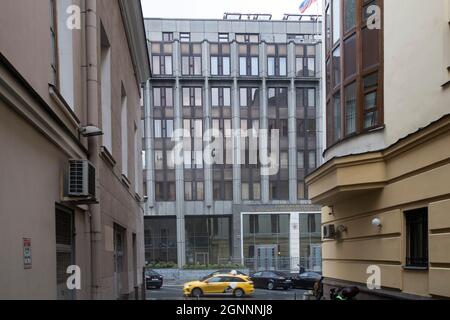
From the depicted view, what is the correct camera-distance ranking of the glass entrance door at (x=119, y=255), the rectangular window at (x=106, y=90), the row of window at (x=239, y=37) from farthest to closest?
the row of window at (x=239, y=37) < the glass entrance door at (x=119, y=255) < the rectangular window at (x=106, y=90)

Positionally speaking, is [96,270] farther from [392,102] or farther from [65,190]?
[392,102]

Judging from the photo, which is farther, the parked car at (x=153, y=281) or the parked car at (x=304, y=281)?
the parked car at (x=153, y=281)

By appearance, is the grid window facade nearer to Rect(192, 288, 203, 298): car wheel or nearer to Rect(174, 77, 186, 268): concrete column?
Rect(174, 77, 186, 268): concrete column

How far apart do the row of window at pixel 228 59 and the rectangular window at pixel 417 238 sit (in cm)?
3885

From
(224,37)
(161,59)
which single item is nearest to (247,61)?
(224,37)

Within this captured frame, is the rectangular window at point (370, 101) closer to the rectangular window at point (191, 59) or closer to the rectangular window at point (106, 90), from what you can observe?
the rectangular window at point (106, 90)

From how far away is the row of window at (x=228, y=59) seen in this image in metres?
46.4

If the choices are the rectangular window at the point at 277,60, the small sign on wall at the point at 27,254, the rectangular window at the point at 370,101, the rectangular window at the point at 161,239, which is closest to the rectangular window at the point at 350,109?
the rectangular window at the point at 370,101

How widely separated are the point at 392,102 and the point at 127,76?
7.51m

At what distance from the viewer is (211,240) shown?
1857 inches

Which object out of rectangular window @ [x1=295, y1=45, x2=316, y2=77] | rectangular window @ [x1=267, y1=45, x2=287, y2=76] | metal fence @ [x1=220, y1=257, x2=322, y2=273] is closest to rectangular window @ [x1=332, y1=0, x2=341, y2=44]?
metal fence @ [x1=220, y1=257, x2=322, y2=273]

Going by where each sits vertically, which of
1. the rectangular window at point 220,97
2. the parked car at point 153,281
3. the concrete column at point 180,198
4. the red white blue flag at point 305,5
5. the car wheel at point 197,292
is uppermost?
the red white blue flag at point 305,5

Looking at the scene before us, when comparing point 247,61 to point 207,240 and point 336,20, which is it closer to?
point 207,240

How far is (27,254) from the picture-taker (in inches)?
196
